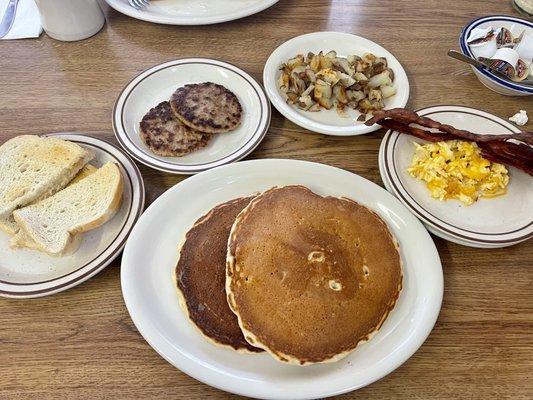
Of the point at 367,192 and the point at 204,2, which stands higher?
the point at 204,2

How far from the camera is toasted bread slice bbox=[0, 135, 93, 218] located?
129 centimetres

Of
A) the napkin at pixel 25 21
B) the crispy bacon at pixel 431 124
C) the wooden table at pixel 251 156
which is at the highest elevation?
the napkin at pixel 25 21

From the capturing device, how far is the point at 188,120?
1481 millimetres

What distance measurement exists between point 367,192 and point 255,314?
538 millimetres

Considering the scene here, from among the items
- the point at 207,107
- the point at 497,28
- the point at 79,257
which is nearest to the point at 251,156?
the point at 207,107

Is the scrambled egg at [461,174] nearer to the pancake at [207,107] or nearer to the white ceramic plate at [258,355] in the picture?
the white ceramic plate at [258,355]

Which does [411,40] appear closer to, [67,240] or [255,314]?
[255,314]

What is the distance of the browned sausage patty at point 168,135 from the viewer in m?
1.44

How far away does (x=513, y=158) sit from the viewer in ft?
4.46

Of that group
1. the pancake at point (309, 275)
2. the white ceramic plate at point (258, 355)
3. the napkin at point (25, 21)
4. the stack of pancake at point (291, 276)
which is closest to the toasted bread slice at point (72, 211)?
the white ceramic plate at point (258, 355)

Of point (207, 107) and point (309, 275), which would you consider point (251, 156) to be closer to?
point (207, 107)

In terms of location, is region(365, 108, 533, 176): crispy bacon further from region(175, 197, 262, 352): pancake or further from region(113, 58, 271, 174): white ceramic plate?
region(175, 197, 262, 352): pancake

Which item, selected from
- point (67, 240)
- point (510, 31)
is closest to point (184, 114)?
point (67, 240)

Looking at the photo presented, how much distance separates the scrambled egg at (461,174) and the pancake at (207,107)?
2.19 ft
